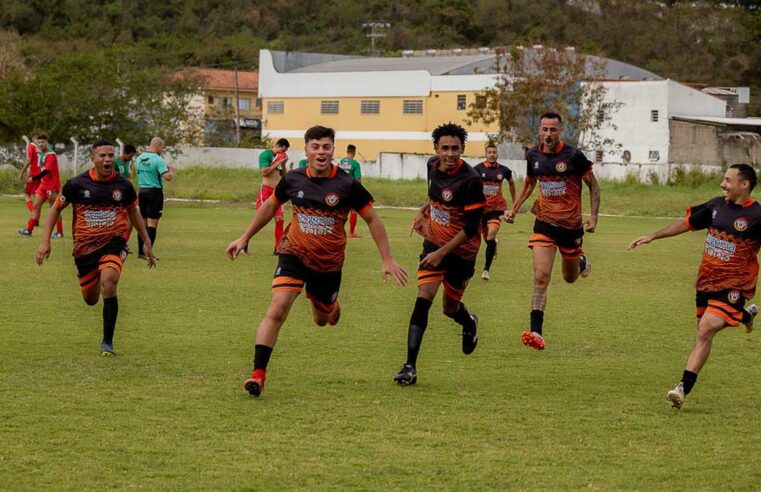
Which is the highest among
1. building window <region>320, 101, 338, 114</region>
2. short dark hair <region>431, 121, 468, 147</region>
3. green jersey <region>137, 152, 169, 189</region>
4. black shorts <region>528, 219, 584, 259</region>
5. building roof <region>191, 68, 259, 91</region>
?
building roof <region>191, 68, 259, 91</region>

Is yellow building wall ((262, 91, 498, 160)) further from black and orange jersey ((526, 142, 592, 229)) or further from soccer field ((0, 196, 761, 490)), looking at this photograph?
black and orange jersey ((526, 142, 592, 229))

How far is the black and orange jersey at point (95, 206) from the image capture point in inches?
445

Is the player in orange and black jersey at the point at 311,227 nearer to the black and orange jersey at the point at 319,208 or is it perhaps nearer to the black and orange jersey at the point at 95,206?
the black and orange jersey at the point at 319,208

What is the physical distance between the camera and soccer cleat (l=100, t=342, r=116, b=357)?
11.2 meters

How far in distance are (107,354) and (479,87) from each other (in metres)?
61.6

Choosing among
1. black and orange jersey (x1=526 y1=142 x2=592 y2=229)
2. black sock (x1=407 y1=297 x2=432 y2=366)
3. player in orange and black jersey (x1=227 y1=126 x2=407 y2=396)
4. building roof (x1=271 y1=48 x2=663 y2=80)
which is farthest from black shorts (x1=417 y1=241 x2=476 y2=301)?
building roof (x1=271 y1=48 x2=663 y2=80)

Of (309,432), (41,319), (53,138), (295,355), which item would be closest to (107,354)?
(295,355)

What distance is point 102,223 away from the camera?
11.3m

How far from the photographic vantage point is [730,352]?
12250 millimetres

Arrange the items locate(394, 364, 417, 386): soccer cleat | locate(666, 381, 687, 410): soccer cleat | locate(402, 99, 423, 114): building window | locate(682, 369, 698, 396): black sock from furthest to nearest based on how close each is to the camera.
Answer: locate(402, 99, 423, 114): building window < locate(394, 364, 417, 386): soccer cleat < locate(682, 369, 698, 396): black sock < locate(666, 381, 687, 410): soccer cleat

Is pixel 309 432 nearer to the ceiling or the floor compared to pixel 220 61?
nearer to the floor

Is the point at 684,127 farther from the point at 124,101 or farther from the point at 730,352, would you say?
the point at 730,352

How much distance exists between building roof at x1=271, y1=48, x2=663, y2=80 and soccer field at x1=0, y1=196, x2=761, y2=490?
194ft

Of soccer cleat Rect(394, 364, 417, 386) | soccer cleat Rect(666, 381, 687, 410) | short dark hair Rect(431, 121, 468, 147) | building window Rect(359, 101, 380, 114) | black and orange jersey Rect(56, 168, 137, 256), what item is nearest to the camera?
soccer cleat Rect(666, 381, 687, 410)
